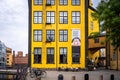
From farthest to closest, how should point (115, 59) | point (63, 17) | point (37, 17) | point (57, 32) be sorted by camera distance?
1. point (37, 17)
2. point (63, 17)
3. point (57, 32)
4. point (115, 59)

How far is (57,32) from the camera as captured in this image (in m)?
79.5

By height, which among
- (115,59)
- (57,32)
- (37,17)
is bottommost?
(115,59)

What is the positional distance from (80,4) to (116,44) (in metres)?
41.1

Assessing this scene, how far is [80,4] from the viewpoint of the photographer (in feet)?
261

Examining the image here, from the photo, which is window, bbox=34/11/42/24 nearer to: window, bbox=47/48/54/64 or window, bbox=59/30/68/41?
window, bbox=59/30/68/41

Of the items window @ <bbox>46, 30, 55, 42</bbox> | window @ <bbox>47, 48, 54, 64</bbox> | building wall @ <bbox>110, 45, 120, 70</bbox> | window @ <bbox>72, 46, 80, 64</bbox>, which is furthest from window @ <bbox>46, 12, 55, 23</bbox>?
building wall @ <bbox>110, 45, 120, 70</bbox>

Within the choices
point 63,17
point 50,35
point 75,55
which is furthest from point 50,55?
point 63,17

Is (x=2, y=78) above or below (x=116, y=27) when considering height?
below

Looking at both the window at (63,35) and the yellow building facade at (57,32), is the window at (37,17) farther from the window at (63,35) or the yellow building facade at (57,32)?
the window at (63,35)

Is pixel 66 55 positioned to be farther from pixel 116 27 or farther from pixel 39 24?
pixel 116 27

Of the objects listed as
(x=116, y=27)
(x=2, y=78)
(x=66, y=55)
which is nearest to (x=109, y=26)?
(x=116, y=27)

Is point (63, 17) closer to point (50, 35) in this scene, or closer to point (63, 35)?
point (63, 35)

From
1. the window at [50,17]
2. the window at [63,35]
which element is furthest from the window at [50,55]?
the window at [50,17]

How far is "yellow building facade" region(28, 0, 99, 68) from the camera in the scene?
78.4 meters
